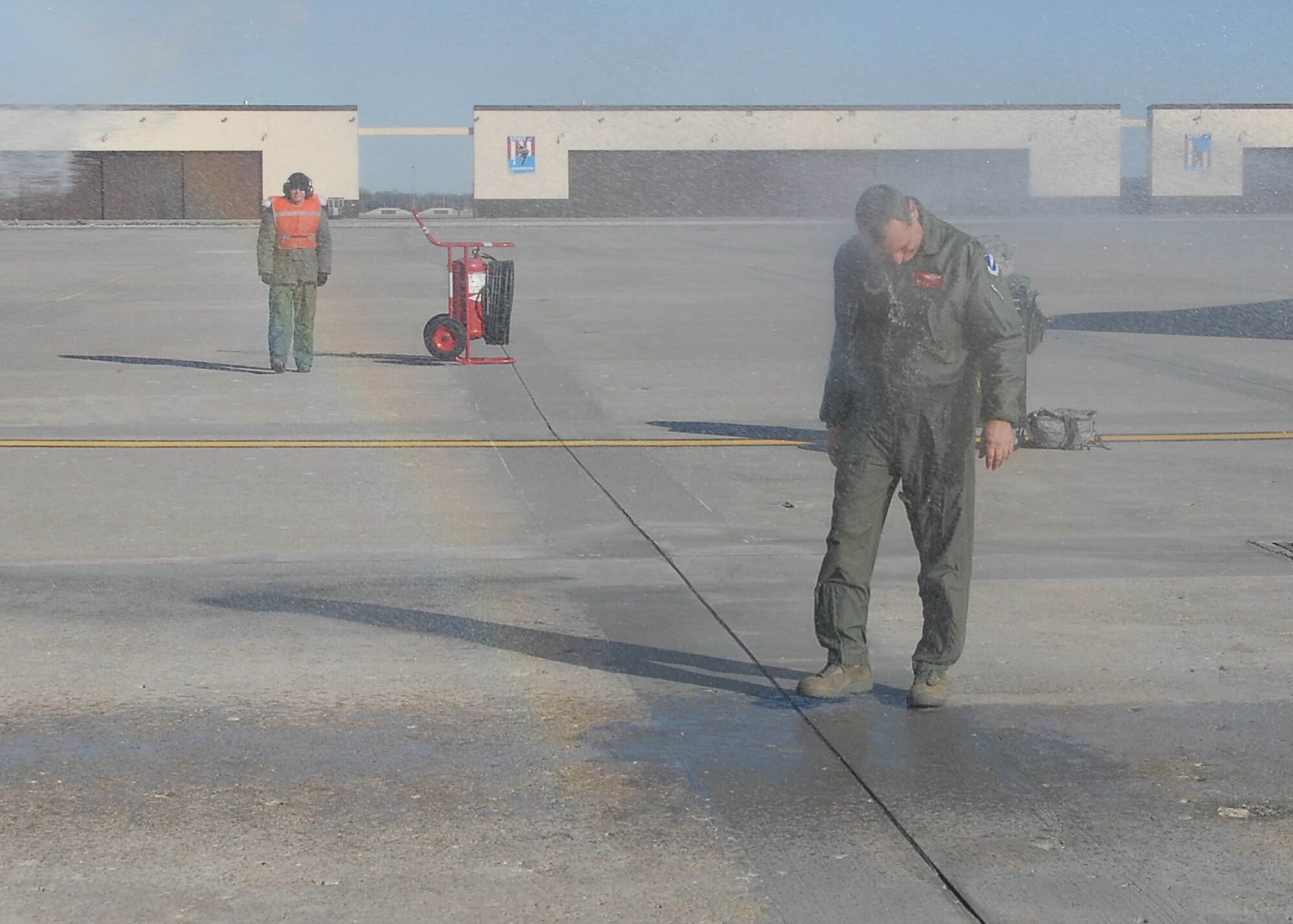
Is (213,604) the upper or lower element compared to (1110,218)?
lower

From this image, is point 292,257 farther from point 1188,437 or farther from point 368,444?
point 1188,437

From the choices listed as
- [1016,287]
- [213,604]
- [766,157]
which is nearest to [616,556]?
[213,604]

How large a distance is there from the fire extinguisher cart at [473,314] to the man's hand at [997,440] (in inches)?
408

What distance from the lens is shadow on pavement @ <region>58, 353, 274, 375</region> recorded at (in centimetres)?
1514

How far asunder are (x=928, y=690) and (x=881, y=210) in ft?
5.16

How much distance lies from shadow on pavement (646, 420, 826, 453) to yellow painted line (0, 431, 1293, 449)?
0.28 ft

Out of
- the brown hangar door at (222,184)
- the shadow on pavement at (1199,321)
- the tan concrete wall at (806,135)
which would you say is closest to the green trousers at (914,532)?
the tan concrete wall at (806,135)

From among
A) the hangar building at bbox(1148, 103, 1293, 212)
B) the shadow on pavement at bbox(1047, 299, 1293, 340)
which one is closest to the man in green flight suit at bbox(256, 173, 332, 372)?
the shadow on pavement at bbox(1047, 299, 1293, 340)

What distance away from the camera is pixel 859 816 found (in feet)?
14.8

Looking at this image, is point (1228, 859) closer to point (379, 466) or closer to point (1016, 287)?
point (379, 466)

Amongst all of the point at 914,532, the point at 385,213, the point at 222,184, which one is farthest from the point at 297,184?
the point at 385,213

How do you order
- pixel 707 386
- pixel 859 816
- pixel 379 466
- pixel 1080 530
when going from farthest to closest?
pixel 707 386
pixel 379 466
pixel 1080 530
pixel 859 816

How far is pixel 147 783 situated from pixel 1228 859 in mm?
2948

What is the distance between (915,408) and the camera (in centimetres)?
538
